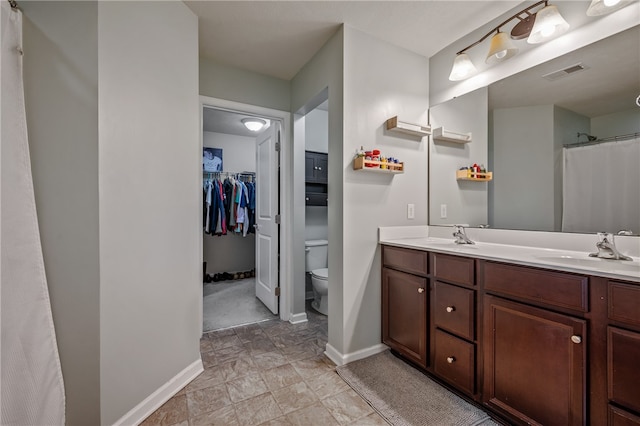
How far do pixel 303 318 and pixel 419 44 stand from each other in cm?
270

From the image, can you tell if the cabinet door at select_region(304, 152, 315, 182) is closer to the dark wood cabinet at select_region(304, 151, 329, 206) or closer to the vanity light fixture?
the dark wood cabinet at select_region(304, 151, 329, 206)

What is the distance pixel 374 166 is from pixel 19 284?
1924 millimetres

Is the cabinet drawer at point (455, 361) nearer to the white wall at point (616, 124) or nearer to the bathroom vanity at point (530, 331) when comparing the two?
the bathroom vanity at point (530, 331)

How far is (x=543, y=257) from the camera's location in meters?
1.38

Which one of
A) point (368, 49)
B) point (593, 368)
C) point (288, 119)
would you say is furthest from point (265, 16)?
point (593, 368)

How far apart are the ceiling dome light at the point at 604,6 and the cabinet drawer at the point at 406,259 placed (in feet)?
5.08

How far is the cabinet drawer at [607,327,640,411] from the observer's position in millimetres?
979

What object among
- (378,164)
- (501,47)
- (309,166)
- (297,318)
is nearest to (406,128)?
(378,164)

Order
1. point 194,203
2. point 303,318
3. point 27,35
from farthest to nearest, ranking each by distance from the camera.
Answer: point 303,318, point 194,203, point 27,35

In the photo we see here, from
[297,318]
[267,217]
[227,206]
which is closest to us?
[297,318]

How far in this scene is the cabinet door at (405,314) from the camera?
70.7 inches

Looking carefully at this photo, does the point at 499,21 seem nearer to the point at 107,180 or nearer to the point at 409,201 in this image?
the point at 409,201

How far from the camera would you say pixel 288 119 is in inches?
109

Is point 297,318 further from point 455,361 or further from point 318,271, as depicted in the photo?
point 455,361
